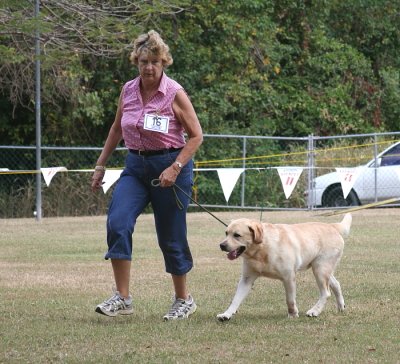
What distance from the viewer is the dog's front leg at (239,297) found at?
23.0 feet

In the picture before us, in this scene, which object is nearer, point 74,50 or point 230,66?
point 74,50

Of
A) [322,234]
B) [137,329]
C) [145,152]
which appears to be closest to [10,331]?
[137,329]

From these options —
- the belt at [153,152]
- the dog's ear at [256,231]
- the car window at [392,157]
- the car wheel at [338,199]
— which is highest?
the car window at [392,157]

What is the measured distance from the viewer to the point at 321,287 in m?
7.44

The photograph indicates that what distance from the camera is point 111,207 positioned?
23.2 feet

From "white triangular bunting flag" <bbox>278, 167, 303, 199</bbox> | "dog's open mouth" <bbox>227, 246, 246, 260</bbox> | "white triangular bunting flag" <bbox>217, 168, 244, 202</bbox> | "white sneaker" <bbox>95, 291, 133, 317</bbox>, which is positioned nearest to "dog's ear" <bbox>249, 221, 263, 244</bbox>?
"dog's open mouth" <bbox>227, 246, 246, 260</bbox>

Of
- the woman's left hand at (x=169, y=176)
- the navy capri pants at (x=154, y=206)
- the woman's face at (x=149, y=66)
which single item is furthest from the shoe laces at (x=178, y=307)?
the woman's face at (x=149, y=66)

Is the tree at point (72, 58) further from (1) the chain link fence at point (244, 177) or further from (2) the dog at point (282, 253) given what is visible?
(2) the dog at point (282, 253)

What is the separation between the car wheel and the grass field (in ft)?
23.3

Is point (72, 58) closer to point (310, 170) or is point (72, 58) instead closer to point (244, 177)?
point (244, 177)

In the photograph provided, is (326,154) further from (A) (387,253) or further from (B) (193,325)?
(B) (193,325)

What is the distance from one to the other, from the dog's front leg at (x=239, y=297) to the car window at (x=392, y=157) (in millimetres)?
13910

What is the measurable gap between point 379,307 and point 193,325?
5.41 ft

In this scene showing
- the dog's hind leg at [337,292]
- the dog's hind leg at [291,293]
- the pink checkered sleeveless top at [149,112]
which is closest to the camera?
the pink checkered sleeveless top at [149,112]
